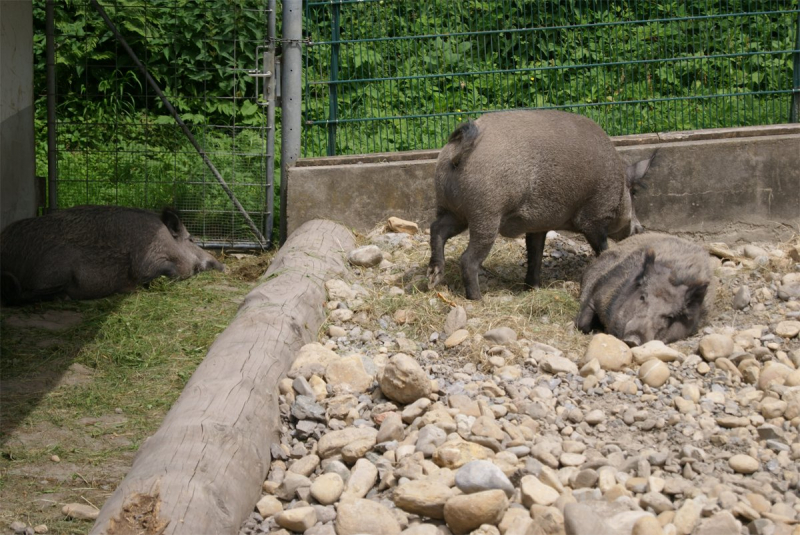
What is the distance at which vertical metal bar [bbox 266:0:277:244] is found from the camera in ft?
27.9

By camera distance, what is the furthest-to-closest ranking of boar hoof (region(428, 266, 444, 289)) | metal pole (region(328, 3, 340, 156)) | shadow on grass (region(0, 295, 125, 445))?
metal pole (region(328, 3, 340, 156))
boar hoof (region(428, 266, 444, 289))
shadow on grass (region(0, 295, 125, 445))

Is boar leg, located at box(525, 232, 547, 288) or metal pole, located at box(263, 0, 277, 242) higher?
metal pole, located at box(263, 0, 277, 242)

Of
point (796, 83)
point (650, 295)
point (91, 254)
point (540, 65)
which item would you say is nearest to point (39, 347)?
point (91, 254)

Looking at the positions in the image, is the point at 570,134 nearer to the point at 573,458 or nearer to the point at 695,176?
the point at 695,176

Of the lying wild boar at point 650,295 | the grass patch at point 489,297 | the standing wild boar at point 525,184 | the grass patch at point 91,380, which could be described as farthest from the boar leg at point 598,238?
the grass patch at point 91,380

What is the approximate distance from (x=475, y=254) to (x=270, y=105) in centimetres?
294

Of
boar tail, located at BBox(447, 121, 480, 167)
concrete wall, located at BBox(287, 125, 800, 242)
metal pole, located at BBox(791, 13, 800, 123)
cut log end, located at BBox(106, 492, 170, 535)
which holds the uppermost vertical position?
metal pole, located at BBox(791, 13, 800, 123)

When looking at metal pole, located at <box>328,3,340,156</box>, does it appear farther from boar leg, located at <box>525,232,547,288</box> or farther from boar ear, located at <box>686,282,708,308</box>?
boar ear, located at <box>686,282,708,308</box>

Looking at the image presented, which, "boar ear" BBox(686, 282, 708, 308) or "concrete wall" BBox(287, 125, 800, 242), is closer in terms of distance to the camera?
"boar ear" BBox(686, 282, 708, 308)

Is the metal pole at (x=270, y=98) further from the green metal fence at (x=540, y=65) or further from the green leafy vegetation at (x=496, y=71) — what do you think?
the green metal fence at (x=540, y=65)

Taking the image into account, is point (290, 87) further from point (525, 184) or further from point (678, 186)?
point (678, 186)

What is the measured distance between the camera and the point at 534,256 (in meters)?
7.32

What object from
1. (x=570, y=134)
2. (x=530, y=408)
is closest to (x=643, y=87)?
(x=570, y=134)

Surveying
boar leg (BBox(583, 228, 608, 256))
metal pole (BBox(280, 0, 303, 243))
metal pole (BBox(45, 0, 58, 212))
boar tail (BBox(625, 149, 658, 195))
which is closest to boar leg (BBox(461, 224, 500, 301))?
boar leg (BBox(583, 228, 608, 256))
